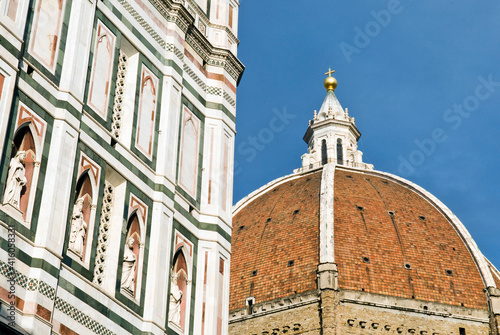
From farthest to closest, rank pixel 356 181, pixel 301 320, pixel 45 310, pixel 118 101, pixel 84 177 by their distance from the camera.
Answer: pixel 356 181, pixel 301 320, pixel 118 101, pixel 84 177, pixel 45 310

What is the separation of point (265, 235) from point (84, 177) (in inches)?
1755

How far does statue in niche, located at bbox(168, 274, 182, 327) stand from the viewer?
11.5m

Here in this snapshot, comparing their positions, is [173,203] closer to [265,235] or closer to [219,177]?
[219,177]

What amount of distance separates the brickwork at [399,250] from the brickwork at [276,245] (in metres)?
1.56

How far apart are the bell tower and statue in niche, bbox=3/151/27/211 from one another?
177 ft

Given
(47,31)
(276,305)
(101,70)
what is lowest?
(47,31)

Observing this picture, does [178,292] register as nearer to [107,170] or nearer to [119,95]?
[107,170]

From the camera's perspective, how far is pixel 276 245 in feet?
177

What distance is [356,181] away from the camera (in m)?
59.2

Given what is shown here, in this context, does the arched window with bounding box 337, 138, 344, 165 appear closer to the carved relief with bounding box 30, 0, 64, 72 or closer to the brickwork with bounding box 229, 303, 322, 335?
the brickwork with bounding box 229, 303, 322, 335

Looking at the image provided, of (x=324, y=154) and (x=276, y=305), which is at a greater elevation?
(x=324, y=154)

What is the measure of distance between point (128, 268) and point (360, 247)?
1662 inches

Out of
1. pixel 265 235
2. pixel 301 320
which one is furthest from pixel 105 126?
pixel 265 235

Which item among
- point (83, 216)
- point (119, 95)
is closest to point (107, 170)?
point (83, 216)
